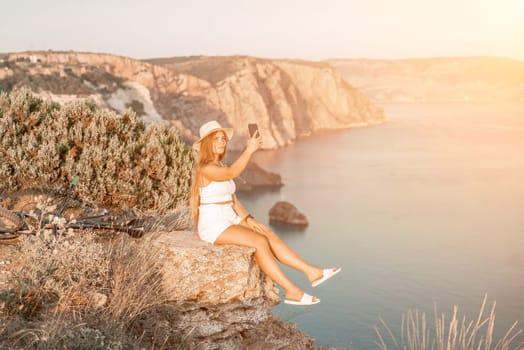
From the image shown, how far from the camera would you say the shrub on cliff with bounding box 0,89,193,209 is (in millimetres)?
8734

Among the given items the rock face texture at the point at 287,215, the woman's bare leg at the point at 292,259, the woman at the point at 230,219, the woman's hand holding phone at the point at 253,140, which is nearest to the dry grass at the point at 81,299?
the woman at the point at 230,219

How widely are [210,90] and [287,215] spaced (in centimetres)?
5432

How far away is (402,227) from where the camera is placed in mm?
58969

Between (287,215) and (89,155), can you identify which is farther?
(287,215)

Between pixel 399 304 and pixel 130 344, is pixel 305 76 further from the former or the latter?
pixel 130 344

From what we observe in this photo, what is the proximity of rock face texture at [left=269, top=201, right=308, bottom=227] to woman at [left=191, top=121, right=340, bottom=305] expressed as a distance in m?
55.8

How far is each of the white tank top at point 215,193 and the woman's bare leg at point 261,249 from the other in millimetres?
353

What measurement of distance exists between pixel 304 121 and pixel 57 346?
14607 cm

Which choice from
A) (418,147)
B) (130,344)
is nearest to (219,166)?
(130,344)

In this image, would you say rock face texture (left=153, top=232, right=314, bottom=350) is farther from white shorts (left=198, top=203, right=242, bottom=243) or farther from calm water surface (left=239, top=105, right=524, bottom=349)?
calm water surface (left=239, top=105, right=524, bottom=349)

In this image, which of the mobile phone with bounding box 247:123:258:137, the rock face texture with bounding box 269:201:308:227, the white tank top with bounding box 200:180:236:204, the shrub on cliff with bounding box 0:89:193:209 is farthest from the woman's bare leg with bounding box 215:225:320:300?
the rock face texture with bounding box 269:201:308:227

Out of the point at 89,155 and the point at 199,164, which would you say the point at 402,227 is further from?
the point at 199,164

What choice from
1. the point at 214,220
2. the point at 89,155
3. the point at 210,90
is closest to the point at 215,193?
the point at 214,220

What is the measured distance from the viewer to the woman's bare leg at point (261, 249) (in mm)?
5508
